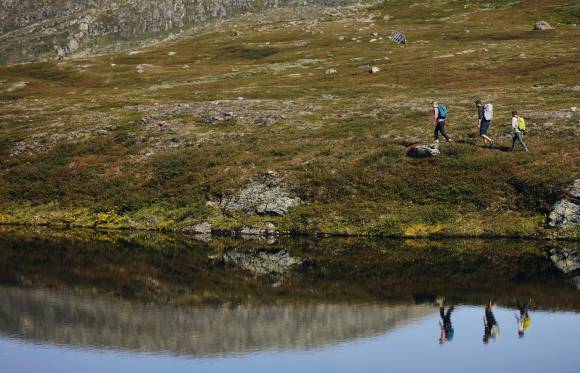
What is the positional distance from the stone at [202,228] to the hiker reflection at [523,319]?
2455 cm

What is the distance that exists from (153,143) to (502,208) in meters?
31.2

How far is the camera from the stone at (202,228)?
147 ft

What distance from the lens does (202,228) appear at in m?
44.9

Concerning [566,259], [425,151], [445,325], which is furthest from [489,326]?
[425,151]

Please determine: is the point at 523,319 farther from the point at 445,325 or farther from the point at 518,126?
the point at 518,126

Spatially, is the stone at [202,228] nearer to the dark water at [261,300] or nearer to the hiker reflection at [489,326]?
the dark water at [261,300]

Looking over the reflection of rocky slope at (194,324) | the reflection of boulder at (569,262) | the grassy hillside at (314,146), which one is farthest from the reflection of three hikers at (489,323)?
the grassy hillside at (314,146)

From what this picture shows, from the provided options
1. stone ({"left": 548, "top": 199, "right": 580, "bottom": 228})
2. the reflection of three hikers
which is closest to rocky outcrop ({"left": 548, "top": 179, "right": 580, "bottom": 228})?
stone ({"left": 548, "top": 199, "right": 580, "bottom": 228})

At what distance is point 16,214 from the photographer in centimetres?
5091

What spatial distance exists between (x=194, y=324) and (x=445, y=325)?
8673 millimetres

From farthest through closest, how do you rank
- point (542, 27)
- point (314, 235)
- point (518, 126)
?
point (542, 27) < point (518, 126) < point (314, 235)

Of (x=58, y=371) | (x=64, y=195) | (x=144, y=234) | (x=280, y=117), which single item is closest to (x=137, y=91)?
(x=280, y=117)

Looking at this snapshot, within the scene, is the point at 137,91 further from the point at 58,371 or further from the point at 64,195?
the point at 58,371

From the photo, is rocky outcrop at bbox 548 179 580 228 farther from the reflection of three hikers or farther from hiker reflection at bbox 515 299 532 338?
hiker reflection at bbox 515 299 532 338
